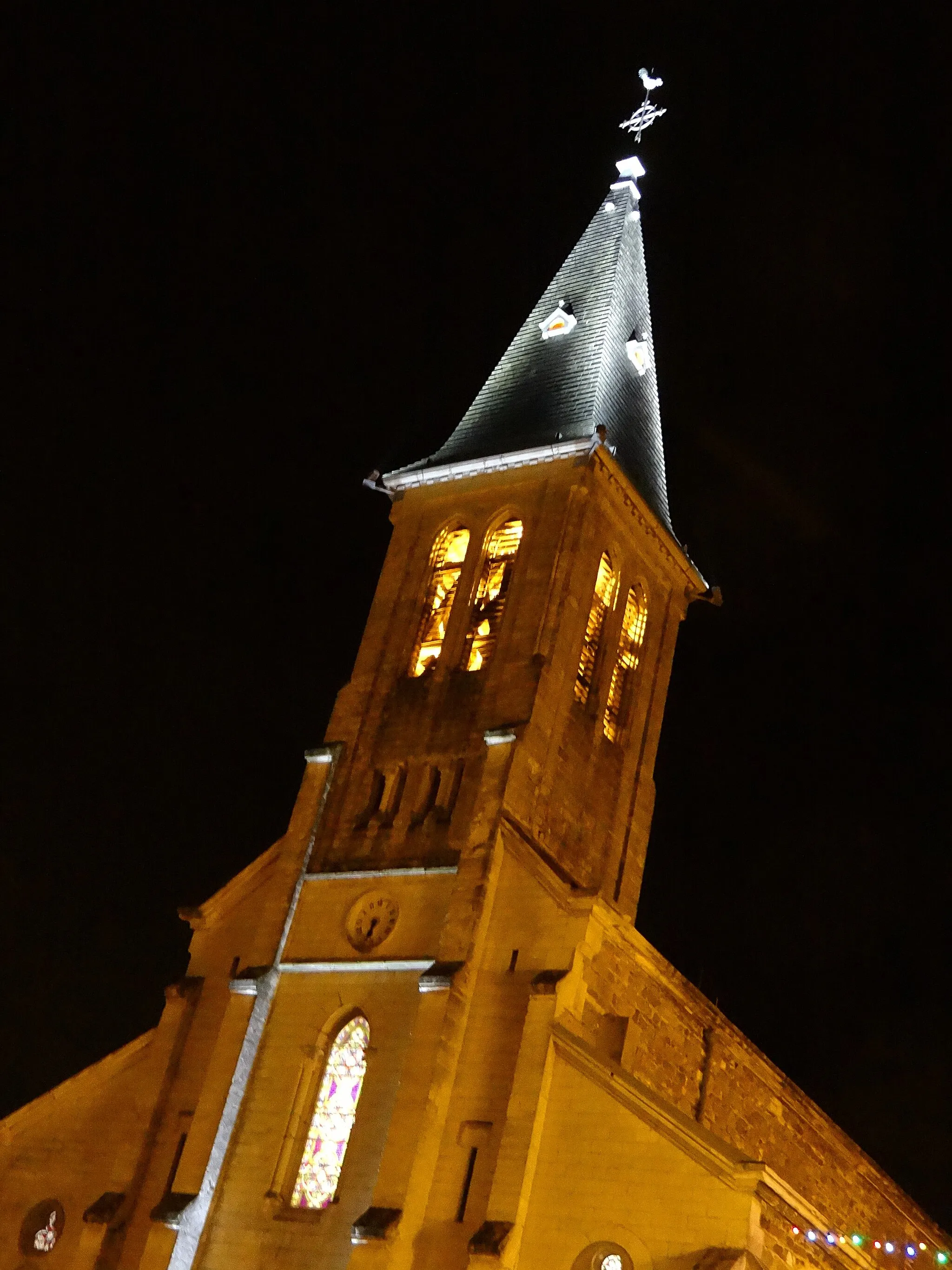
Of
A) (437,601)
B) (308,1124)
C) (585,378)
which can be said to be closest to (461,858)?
(308,1124)

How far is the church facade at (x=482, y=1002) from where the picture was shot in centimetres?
2122

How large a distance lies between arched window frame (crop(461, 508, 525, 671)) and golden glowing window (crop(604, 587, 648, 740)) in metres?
2.74

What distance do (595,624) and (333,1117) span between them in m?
11.1

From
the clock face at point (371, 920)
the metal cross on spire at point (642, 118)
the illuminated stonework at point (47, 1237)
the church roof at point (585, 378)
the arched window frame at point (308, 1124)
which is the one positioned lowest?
the illuminated stonework at point (47, 1237)

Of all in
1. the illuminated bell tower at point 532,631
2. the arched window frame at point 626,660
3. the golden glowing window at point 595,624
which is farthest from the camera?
the arched window frame at point 626,660

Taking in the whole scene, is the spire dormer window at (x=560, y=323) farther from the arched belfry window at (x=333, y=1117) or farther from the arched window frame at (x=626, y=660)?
the arched belfry window at (x=333, y=1117)

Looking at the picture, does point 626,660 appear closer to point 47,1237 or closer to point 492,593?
point 492,593

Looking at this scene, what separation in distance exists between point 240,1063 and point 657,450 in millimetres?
16783

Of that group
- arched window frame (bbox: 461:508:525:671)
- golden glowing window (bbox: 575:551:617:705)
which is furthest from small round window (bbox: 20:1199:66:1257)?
golden glowing window (bbox: 575:551:617:705)

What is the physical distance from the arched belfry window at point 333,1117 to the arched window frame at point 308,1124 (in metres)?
0.02

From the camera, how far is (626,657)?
3031 centimetres

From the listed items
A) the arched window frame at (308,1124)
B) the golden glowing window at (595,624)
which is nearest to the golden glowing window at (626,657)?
the golden glowing window at (595,624)

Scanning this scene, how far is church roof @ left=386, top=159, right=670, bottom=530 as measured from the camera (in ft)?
103

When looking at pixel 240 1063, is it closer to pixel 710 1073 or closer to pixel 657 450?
pixel 710 1073
